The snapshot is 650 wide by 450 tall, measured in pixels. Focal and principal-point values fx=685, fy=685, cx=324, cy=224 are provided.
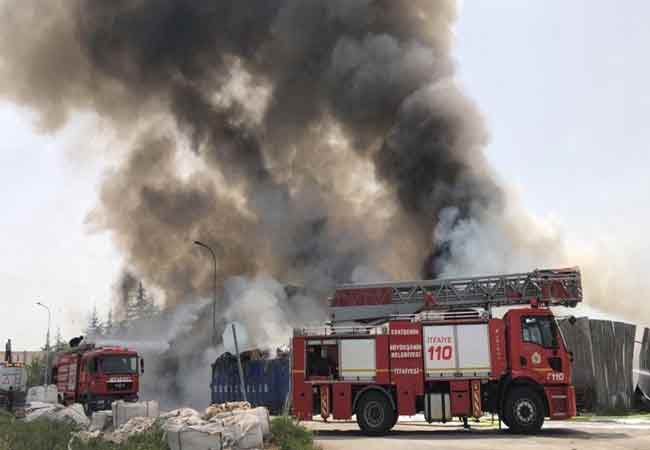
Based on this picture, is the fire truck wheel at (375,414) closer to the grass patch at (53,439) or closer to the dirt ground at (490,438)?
the dirt ground at (490,438)

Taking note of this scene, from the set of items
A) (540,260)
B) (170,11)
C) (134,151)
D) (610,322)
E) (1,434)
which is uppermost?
(170,11)

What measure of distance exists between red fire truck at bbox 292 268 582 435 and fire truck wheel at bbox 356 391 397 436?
0.02m

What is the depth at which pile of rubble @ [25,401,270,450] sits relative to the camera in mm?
11617

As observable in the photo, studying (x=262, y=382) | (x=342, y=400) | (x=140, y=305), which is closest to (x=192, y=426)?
(x=342, y=400)

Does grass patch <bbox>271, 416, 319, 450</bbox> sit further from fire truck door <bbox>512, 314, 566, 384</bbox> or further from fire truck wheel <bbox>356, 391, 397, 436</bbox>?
fire truck door <bbox>512, 314, 566, 384</bbox>

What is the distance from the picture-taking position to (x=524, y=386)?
16078mm

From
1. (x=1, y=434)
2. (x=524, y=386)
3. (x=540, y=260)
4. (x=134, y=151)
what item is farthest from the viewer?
(x=134, y=151)

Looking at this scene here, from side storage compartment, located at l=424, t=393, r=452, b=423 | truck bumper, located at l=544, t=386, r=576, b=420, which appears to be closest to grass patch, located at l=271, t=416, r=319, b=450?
side storage compartment, located at l=424, t=393, r=452, b=423

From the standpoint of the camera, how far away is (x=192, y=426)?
11.8 meters

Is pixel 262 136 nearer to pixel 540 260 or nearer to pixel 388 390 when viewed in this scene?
pixel 540 260

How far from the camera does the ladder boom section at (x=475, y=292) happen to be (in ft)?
65.5

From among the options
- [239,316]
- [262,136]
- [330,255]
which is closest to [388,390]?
[239,316]

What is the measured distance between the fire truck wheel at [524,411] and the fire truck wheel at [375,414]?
8.87 ft

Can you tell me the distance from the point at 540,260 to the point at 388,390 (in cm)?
1625
